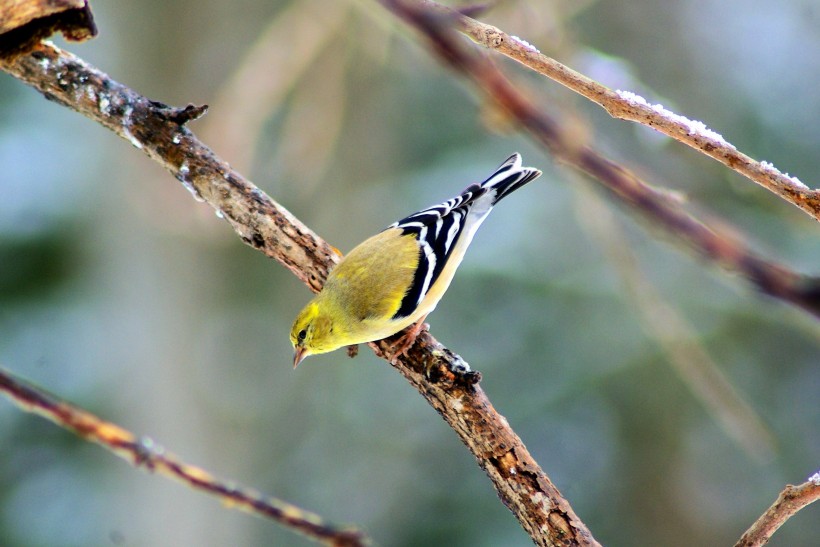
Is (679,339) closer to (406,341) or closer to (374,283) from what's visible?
(406,341)

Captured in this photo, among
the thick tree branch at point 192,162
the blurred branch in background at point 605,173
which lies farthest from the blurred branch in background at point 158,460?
the thick tree branch at point 192,162

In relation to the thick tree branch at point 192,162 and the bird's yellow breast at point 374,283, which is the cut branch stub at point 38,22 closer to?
the thick tree branch at point 192,162

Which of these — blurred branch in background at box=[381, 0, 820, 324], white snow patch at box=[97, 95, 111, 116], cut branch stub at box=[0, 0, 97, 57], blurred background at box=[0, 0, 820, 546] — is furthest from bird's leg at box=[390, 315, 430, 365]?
blurred background at box=[0, 0, 820, 546]

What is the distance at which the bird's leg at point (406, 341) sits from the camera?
278cm

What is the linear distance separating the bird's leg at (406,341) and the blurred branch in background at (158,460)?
6.00 feet

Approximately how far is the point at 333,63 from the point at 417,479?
16.9 feet

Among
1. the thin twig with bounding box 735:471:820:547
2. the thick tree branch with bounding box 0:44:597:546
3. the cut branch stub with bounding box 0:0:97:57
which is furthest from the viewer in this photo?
the thick tree branch with bounding box 0:44:597:546

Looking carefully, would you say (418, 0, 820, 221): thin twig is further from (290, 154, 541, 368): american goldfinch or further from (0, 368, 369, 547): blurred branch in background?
(290, 154, 541, 368): american goldfinch

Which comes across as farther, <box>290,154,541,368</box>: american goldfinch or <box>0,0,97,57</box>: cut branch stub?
<box>290,154,541,368</box>: american goldfinch

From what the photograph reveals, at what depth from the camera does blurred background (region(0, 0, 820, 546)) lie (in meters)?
7.29

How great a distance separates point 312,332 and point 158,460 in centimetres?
257

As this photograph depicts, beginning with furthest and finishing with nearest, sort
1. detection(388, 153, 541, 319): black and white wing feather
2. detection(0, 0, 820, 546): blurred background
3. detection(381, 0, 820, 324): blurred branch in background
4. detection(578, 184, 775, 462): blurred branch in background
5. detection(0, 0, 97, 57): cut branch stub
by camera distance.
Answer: detection(0, 0, 820, 546): blurred background → detection(388, 153, 541, 319): black and white wing feather → detection(578, 184, 775, 462): blurred branch in background → detection(0, 0, 97, 57): cut branch stub → detection(381, 0, 820, 324): blurred branch in background

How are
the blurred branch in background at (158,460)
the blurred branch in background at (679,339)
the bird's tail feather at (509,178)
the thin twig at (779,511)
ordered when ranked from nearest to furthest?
1. the blurred branch in background at (158,460)
2. the thin twig at (779,511)
3. the blurred branch in background at (679,339)
4. the bird's tail feather at (509,178)

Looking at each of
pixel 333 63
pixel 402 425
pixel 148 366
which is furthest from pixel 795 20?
pixel 148 366
